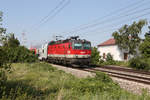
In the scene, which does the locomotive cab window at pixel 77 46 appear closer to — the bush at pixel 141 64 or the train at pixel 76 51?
the train at pixel 76 51

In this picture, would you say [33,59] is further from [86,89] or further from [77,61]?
[86,89]

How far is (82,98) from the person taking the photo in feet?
15.7

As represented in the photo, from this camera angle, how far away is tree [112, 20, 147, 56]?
29686 mm

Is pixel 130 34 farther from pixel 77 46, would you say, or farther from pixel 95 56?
pixel 77 46

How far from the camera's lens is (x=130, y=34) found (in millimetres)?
30469

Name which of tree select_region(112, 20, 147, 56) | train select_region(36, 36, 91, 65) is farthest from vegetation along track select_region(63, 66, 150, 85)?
tree select_region(112, 20, 147, 56)

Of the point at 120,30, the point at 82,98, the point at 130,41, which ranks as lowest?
the point at 82,98

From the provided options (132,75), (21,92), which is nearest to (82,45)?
(132,75)

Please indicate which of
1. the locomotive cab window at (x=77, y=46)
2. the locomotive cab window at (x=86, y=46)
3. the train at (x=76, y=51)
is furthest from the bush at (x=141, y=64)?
the locomotive cab window at (x=77, y=46)

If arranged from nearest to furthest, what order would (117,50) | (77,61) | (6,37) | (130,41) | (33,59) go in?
(6,37) → (77,61) → (33,59) → (130,41) → (117,50)

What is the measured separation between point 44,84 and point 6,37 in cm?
304

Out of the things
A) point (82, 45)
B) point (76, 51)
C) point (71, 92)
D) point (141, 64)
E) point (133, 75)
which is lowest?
point (133, 75)

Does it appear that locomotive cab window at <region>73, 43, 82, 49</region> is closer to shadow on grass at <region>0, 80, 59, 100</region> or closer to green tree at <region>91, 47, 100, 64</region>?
green tree at <region>91, 47, 100, 64</region>

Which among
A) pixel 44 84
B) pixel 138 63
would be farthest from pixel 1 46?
pixel 138 63
